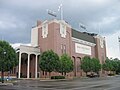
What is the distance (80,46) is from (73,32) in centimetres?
723

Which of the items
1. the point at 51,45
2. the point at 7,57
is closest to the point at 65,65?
the point at 51,45

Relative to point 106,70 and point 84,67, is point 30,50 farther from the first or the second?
point 106,70

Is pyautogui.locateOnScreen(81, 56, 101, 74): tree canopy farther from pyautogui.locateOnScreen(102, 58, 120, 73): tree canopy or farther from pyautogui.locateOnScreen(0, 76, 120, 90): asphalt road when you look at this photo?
pyautogui.locateOnScreen(0, 76, 120, 90): asphalt road

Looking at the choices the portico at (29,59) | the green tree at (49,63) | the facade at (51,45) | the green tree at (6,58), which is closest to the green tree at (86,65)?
the facade at (51,45)

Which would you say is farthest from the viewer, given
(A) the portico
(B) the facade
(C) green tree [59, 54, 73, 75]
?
(B) the facade

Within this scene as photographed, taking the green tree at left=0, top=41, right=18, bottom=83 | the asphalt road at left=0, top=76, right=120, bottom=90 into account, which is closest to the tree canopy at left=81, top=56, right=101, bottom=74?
the green tree at left=0, top=41, right=18, bottom=83

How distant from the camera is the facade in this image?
3167 inches

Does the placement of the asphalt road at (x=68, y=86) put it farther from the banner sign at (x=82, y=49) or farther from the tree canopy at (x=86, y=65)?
the banner sign at (x=82, y=49)

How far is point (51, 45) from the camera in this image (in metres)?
80.9

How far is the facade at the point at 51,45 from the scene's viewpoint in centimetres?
8044

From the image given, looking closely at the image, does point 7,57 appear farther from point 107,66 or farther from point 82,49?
point 107,66

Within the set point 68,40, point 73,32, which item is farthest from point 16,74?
point 73,32

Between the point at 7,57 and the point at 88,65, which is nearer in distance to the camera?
the point at 7,57

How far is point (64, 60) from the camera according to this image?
234ft
